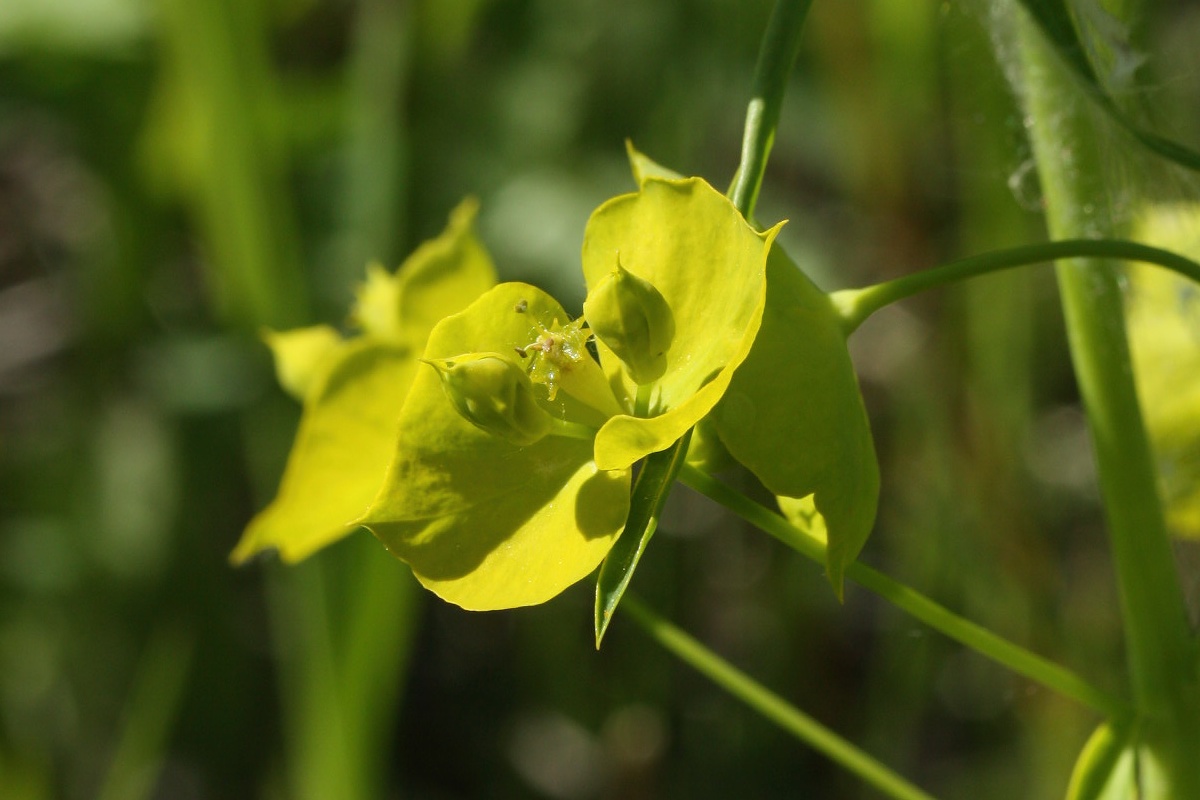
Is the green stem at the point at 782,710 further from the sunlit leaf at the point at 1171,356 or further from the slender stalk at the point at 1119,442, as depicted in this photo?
the sunlit leaf at the point at 1171,356

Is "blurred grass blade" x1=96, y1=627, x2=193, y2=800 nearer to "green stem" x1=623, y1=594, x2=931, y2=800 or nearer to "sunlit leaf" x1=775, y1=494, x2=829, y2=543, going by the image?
"green stem" x1=623, y1=594, x2=931, y2=800

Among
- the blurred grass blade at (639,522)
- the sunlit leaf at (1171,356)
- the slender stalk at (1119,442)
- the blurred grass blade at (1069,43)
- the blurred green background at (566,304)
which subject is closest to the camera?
the blurred grass blade at (639,522)

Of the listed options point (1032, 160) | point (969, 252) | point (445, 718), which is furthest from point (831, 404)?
point (445, 718)

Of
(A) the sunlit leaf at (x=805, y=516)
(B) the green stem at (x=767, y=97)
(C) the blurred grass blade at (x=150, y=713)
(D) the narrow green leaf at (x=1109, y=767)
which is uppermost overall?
(B) the green stem at (x=767, y=97)

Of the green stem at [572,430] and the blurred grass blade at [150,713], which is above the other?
the green stem at [572,430]

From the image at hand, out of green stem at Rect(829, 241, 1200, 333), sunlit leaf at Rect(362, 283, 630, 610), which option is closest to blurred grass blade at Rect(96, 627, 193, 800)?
sunlit leaf at Rect(362, 283, 630, 610)

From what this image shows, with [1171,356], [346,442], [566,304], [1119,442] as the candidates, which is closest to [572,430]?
[346,442]

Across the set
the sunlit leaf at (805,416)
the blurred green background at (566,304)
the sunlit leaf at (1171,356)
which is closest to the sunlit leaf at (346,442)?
the sunlit leaf at (805,416)
